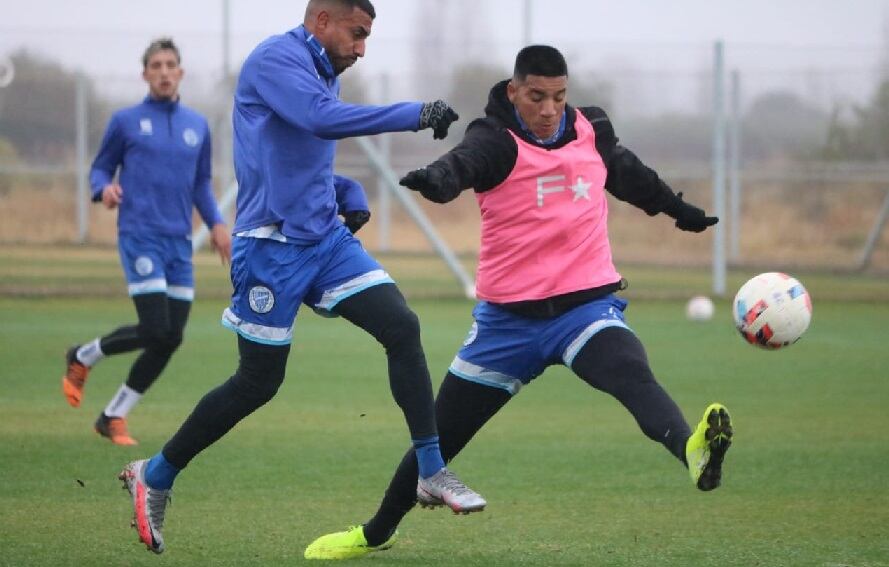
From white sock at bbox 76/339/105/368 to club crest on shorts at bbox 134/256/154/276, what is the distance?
574 millimetres

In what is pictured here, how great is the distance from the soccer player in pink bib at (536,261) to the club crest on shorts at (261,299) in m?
0.82

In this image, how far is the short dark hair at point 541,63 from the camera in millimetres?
6457

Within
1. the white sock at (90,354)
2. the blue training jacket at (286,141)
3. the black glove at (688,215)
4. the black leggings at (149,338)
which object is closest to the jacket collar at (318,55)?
the blue training jacket at (286,141)

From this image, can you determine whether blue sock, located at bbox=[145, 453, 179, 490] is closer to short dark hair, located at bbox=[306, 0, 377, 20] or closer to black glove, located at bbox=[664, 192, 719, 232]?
short dark hair, located at bbox=[306, 0, 377, 20]

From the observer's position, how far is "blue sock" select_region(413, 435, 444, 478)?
6.52 metres

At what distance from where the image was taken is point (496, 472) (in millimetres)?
9188

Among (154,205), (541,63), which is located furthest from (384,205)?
(541,63)

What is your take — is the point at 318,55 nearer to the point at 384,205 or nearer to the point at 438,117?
the point at 438,117

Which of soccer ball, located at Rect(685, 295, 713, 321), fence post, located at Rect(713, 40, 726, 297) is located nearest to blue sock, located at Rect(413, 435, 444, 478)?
soccer ball, located at Rect(685, 295, 713, 321)

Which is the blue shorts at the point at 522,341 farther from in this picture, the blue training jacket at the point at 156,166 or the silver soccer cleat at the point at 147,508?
the blue training jacket at the point at 156,166

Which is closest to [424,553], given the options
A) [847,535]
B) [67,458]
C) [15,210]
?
[847,535]

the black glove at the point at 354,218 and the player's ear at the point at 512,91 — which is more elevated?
the player's ear at the point at 512,91

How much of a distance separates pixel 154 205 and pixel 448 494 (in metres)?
5.02

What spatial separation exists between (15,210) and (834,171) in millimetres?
12419
